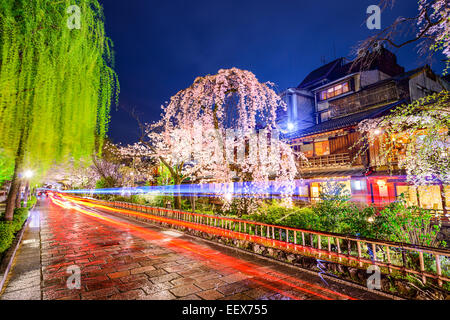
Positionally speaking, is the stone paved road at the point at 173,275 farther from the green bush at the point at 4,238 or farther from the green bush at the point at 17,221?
the green bush at the point at 17,221

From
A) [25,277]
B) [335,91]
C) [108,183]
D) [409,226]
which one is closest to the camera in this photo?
[409,226]

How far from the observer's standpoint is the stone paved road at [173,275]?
181 inches

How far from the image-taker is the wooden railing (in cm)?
1866

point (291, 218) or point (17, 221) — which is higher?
point (291, 218)

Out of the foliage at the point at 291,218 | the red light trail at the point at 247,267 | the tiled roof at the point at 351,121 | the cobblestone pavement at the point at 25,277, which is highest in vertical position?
the tiled roof at the point at 351,121

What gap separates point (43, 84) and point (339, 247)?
7091 millimetres

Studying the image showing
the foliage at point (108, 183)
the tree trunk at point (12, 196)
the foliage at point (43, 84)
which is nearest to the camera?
the foliage at point (43, 84)

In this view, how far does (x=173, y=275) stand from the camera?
5605 millimetres

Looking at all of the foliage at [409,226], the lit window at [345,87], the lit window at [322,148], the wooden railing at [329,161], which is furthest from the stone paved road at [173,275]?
the lit window at [345,87]

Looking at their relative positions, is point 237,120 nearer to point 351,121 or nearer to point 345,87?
point 351,121

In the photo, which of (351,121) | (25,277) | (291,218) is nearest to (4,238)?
(25,277)

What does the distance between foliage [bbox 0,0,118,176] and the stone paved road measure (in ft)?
9.96
